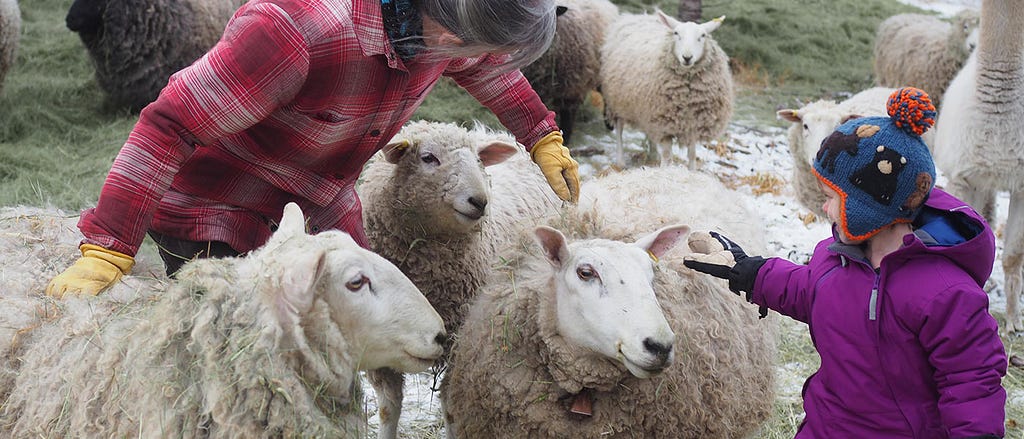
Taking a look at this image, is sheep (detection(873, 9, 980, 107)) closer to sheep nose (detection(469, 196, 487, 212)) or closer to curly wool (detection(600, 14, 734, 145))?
curly wool (detection(600, 14, 734, 145))

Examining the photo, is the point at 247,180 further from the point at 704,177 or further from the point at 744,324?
the point at 704,177

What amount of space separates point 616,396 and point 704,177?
2.06 m

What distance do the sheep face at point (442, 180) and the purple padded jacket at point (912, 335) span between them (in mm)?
1312

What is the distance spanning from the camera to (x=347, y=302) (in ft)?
7.38

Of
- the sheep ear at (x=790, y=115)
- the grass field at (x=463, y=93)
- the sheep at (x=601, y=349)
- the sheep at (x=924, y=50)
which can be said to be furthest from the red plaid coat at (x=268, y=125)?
the sheep at (x=924, y=50)

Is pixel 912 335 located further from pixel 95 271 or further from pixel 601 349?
pixel 95 271

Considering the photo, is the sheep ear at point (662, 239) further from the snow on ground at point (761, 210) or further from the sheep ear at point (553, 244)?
the snow on ground at point (761, 210)

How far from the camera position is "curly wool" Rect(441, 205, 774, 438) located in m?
2.96

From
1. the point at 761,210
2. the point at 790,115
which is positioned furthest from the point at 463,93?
the point at 790,115

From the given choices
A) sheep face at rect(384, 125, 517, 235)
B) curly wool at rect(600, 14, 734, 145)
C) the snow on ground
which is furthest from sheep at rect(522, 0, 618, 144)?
sheep face at rect(384, 125, 517, 235)

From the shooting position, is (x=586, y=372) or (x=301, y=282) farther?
(x=586, y=372)

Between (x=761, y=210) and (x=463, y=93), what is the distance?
323cm

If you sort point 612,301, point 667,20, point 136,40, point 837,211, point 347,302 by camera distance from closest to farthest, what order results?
point 347,302, point 837,211, point 612,301, point 136,40, point 667,20

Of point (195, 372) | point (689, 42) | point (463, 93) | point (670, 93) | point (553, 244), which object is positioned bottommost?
point (463, 93)
